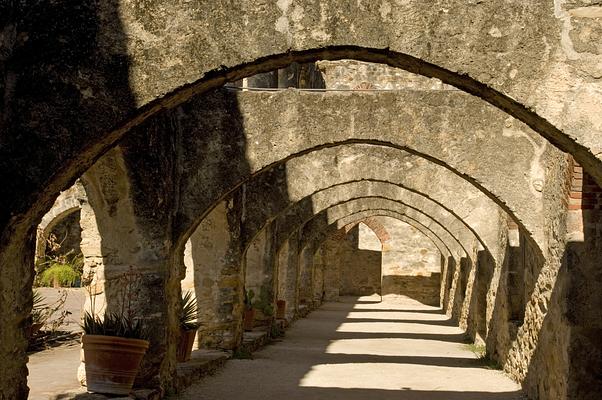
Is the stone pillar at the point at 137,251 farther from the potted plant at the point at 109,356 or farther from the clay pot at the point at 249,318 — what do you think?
the clay pot at the point at 249,318

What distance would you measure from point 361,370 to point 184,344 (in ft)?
8.14

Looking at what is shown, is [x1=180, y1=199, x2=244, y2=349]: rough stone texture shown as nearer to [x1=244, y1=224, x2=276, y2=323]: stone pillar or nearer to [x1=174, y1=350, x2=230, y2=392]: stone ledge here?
[x1=174, y1=350, x2=230, y2=392]: stone ledge

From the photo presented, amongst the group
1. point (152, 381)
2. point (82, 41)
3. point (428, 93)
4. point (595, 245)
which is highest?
point (428, 93)

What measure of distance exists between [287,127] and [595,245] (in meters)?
3.21

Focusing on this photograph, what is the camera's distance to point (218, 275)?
1019cm

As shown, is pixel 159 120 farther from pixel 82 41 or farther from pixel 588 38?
pixel 588 38

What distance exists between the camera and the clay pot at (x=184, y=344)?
26.5 feet

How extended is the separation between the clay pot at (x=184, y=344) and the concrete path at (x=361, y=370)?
330 millimetres

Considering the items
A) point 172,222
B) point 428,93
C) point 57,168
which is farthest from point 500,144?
point 57,168

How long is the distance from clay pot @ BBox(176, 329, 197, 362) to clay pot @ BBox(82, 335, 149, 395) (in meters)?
2.12

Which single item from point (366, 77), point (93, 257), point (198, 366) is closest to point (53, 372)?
point (198, 366)

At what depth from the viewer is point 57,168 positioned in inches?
166

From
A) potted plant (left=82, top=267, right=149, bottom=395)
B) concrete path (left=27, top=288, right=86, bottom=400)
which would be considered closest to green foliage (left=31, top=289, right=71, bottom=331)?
concrete path (left=27, top=288, right=86, bottom=400)

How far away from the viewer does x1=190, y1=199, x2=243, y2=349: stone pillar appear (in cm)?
1020
